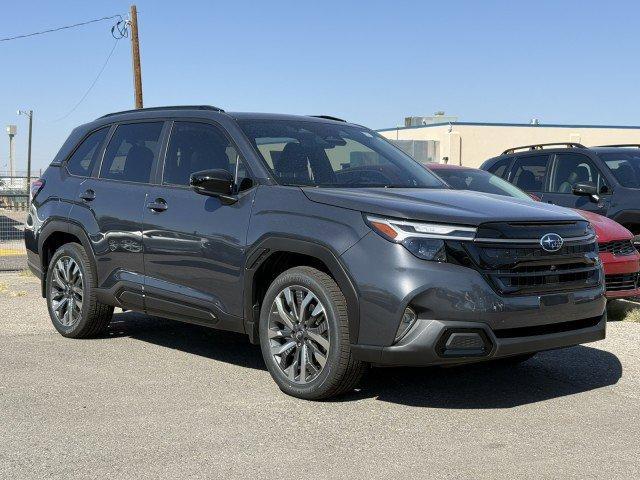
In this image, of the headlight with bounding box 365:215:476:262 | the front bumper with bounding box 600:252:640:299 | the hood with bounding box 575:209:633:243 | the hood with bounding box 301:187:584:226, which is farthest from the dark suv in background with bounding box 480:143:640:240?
the headlight with bounding box 365:215:476:262

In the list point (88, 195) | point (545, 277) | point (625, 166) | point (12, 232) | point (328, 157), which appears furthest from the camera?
point (12, 232)

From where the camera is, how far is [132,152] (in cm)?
730

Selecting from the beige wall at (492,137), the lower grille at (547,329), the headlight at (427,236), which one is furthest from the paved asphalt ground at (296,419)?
the beige wall at (492,137)

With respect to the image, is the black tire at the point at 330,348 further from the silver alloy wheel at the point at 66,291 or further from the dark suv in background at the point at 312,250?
the silver alloy wheel at the point at 66,291

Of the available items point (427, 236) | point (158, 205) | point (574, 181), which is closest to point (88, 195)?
point (158, 205)

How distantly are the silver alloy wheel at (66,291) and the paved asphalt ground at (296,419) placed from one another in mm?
375

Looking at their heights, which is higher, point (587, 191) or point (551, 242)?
point (587, 191)

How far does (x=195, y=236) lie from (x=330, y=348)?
1.44 metres

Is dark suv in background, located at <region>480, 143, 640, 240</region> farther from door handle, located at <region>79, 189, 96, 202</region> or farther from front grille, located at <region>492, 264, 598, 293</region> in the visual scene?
door handle, located at <region>79, 189, 96, 202</region>

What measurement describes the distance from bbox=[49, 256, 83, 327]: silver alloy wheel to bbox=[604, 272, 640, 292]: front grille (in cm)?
475

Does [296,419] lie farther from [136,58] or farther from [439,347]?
[136,58]

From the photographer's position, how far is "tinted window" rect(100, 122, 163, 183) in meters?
7.04

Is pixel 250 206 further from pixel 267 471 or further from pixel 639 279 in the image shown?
pixel 639 279

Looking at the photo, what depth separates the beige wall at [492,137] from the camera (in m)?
45.1
